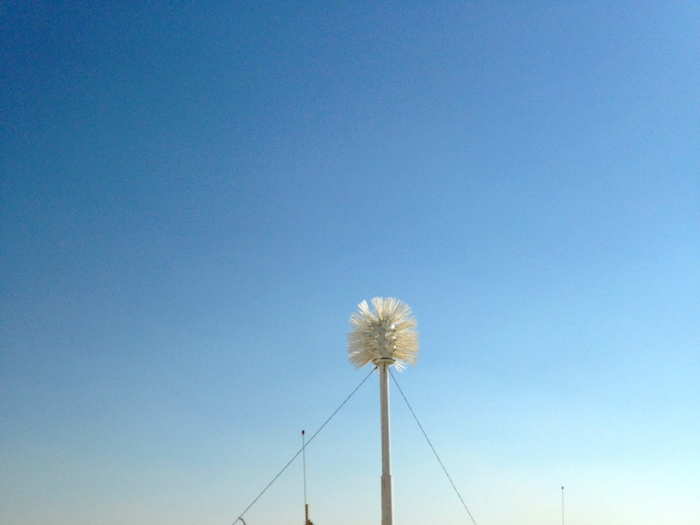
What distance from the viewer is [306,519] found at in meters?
46.3

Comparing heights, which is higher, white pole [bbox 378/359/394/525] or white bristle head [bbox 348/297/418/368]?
white bristle head [bbox 348/297/418/368]

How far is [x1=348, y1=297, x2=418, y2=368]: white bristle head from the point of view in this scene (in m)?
44.6

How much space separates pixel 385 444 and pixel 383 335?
613 cm

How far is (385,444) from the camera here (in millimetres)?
43000

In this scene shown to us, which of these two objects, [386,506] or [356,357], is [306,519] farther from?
[356,357]

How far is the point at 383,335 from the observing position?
4462 cm

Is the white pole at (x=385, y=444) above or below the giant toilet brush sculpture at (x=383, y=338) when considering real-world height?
below

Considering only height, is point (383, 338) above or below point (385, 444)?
above

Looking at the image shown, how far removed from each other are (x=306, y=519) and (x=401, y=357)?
1139 cm

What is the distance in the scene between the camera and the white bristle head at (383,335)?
44562mm

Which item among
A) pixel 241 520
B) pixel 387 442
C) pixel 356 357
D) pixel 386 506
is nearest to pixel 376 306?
pixel 356 357

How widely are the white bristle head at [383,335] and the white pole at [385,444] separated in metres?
0.77

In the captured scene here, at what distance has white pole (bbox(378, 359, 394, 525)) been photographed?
1642 inches

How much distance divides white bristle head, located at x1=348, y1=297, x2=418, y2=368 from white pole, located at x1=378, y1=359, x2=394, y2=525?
767 millimetres
